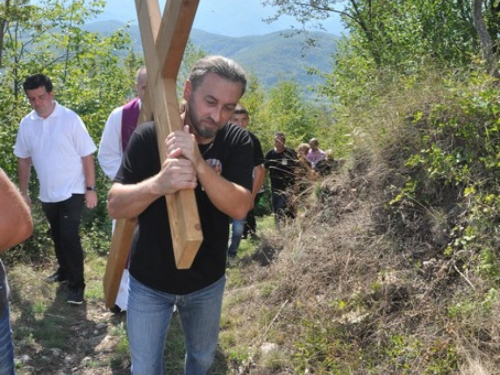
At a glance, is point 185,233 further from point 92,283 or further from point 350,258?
point 92,283

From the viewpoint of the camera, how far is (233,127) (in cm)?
292

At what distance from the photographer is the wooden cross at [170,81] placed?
7.34 feet

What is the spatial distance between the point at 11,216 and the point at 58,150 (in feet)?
11.3

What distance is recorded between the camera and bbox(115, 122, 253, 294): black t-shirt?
2.72 metres

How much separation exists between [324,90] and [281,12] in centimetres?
256

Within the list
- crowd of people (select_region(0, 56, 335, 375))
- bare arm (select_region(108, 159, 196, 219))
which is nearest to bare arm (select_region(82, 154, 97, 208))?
crowd of people (select_region(0, 56, 335, 375))

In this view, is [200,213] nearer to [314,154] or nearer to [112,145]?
[112,145]

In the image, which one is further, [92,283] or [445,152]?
[92,283]

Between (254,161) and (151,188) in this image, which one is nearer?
(151,188)

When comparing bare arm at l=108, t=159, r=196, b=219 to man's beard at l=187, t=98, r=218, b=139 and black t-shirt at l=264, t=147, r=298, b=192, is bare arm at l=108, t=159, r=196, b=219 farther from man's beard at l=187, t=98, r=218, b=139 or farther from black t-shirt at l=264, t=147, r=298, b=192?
black t-shirt at l=264, t=147, r=298, b=192

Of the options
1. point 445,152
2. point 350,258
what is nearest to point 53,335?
point 350,258

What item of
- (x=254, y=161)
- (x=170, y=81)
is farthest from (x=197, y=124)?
(x=254, y=161)

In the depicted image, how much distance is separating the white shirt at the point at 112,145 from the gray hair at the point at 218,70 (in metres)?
2.17

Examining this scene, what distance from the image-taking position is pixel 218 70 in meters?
2.54
